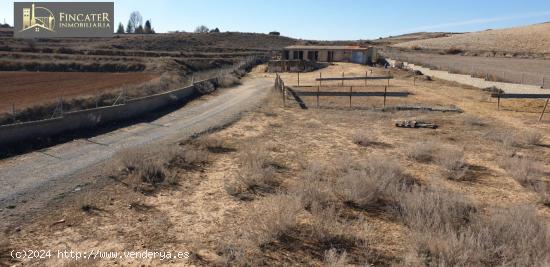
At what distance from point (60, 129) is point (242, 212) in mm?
11718

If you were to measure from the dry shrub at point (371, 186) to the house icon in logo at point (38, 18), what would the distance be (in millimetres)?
73044

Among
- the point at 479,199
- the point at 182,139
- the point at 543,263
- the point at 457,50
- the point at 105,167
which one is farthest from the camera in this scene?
the point at 457,50

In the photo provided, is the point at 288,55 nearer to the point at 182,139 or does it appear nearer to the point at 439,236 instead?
the point at 182,139

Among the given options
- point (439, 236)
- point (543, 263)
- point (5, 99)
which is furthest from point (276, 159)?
point (5, 99)

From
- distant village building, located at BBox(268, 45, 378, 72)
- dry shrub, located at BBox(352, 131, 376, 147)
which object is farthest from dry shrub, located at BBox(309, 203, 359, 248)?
distant village building, located at BBox(268, 45, 378, 72)

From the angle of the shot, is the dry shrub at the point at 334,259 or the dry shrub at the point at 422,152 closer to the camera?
the dry shrub at the point at 334,259

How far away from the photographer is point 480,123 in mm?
19250

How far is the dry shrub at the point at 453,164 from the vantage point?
1148 cm

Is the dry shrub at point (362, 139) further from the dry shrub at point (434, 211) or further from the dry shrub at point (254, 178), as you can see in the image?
the dry shrub at point (434, 211)

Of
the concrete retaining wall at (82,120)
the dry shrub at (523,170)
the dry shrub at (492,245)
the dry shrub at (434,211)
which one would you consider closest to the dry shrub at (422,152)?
the dry shrub at (523,170)

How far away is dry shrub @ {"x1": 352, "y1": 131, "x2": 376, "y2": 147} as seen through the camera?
15.5 m

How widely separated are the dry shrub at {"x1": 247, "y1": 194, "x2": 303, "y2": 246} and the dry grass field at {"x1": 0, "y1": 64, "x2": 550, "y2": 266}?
0.09 ft

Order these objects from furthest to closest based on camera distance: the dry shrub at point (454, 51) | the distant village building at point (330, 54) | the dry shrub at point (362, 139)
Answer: the dry shrub at point (454, 51)
the distant village building at point (330, 54)
the dry shrub at point (362, 139)

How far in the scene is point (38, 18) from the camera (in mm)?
69688
